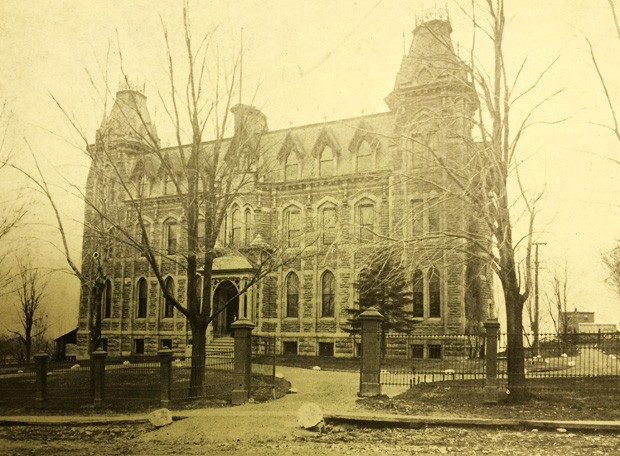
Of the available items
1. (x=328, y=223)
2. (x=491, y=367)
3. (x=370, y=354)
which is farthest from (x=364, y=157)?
(x=491, y=367)

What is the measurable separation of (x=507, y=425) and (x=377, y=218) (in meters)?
16.7

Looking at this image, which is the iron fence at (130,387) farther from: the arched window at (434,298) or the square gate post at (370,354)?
the arched window at (434,298)

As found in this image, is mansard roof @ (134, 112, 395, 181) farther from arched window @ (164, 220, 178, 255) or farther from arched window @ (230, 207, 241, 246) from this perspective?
arched window @ (164, 220, 178, 255)

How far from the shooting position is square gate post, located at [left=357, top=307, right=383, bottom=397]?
12.9 m

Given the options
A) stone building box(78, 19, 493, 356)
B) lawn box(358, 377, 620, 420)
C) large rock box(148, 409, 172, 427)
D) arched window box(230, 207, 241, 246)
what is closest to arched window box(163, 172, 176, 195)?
stone building box(78, 19, 493, 356)

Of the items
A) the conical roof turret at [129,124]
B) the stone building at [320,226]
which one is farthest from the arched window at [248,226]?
the conical roof turret at [129,124]

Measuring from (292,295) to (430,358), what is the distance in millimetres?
7554

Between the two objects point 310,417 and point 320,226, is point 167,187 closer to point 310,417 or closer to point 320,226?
point 320,226

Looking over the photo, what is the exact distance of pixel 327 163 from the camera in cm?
2792

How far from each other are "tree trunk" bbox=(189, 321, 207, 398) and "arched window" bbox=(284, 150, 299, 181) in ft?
51.3

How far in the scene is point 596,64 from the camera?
36.7ft

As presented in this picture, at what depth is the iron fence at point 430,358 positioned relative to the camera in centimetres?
1636

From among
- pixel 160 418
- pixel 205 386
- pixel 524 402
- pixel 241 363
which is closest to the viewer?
pixel 160 418

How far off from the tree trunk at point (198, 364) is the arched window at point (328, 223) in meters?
12.1
